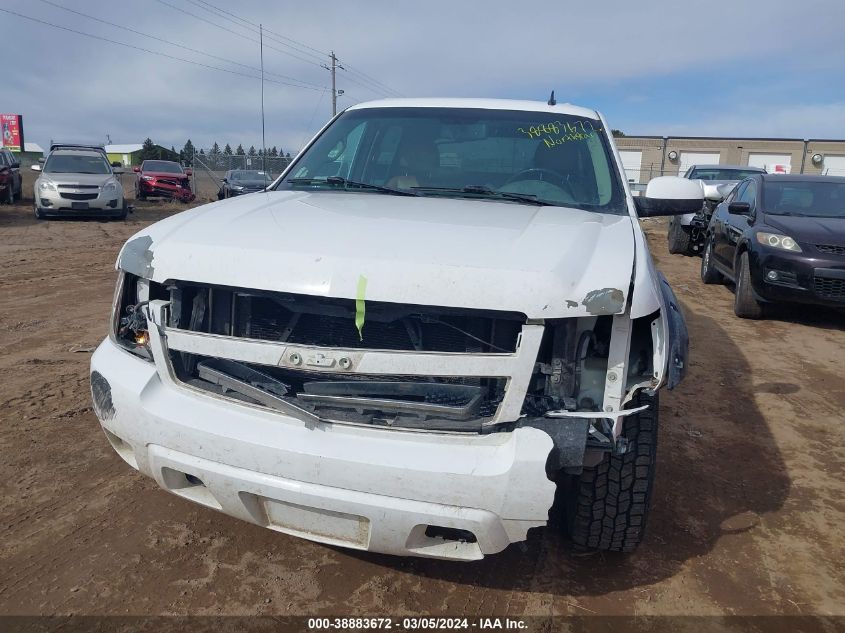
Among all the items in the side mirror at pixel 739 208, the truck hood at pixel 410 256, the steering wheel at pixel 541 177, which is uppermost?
the steering wheel at pixel 541 177

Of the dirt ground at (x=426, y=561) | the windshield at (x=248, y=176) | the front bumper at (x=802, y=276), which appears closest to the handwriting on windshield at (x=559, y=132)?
the dirt ground at (x=426, y=561)

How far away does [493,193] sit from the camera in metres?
3.23

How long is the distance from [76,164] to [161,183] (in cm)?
635

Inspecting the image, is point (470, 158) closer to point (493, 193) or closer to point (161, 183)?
point (493, 193)

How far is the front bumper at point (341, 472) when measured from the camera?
6.51 feet

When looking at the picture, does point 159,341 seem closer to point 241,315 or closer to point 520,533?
point 241,315

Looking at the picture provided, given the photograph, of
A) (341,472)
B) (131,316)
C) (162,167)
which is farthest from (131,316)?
(162,167)

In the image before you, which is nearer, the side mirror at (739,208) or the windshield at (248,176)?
the side mirror at (739,208)

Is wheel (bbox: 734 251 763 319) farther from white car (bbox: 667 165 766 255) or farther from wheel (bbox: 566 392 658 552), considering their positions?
wheel (bbox: 566 392 658 552)

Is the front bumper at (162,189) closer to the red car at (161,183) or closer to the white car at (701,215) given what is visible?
the red car at (161,183)

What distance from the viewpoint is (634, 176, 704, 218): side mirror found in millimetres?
3523

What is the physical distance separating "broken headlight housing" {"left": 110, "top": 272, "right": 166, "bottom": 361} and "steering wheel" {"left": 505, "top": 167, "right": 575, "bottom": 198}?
1842 millimetres

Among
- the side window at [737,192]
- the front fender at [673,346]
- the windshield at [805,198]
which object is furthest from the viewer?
the side window at [737,192]

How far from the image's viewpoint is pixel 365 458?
202 centimetres
